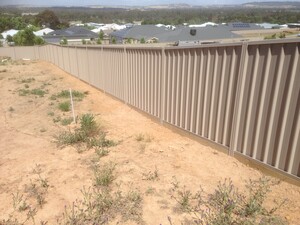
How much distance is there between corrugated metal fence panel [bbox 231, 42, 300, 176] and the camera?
150 inches

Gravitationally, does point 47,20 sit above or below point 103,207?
below

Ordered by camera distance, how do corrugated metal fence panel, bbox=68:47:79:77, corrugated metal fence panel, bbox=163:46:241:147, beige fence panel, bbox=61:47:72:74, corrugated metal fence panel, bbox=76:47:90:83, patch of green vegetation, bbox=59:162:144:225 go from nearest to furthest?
patch of green vegetation, bbox=59:162:144:225, corrugated metal fence panel, bbox=163:46:241:147, corrugated metal fence panel, bbox=76:47:90:83, corrugated metal fence panel, bbox=68:47:79:77, beige fence panel, bbox=61:47:72:74

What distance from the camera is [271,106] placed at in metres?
4.07

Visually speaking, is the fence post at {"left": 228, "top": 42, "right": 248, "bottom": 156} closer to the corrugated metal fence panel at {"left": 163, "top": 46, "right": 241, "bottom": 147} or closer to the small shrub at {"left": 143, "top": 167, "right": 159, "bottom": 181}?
the corrugated metal fence panel at {"left": 163, "top": 46, "right": 241, "bottom": 147}

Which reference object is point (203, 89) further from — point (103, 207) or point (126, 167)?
point (103, 207)

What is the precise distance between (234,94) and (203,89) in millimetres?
772

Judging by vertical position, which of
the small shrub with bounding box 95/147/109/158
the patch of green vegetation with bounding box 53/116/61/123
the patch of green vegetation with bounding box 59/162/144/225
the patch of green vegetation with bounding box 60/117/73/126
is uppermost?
the patch of green vegetation with bounding box 59/162/144/225

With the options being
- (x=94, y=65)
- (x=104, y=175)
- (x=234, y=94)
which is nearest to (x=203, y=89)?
(x=234, y=94)

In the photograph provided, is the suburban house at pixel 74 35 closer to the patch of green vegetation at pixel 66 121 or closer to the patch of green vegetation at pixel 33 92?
the patch of green vegetation at pixel 33 92

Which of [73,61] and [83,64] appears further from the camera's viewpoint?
[73,61]

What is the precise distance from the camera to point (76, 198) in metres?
4.01

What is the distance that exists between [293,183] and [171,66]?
3.32m

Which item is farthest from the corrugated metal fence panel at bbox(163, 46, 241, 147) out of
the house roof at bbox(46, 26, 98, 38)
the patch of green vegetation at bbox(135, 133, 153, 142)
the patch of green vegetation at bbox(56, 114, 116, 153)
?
the house roof at bbox(46, 26, 98, 38)

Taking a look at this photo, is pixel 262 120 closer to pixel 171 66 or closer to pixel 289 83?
pixel 289 83
